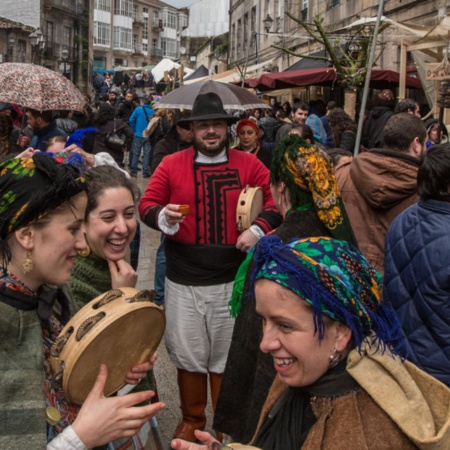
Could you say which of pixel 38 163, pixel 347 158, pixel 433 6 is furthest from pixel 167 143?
pixel 433 6

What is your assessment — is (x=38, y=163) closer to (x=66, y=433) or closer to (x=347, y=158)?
(x=66, y=433)

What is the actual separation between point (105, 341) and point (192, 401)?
7.83 feet

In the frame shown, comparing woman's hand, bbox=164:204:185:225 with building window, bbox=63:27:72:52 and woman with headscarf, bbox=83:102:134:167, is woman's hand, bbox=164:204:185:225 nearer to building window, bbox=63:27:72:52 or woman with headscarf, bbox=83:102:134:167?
woman with headscarf, bbox=83:102:134:167

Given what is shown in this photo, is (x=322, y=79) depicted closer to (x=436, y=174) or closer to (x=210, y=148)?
(x=210, y=148)

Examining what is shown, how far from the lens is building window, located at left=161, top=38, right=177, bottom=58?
110 metres

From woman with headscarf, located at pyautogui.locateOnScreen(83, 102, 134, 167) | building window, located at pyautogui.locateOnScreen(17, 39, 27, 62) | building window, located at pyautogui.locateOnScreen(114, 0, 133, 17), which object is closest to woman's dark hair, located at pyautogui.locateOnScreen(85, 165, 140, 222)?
woman with headscarf, located at pyautogui.locateOnScreen(83, 102, 134, 167)

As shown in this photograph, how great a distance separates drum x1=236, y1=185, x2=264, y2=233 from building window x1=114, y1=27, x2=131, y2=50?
97.2 m

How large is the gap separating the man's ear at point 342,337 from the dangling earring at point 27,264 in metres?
0.95

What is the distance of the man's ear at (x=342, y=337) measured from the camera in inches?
75.7

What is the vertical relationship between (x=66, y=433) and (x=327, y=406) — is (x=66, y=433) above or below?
below

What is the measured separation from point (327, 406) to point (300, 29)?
26.3 metres

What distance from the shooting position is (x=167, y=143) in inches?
273

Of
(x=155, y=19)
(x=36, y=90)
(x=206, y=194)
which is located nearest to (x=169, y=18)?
(x=155, y=19)

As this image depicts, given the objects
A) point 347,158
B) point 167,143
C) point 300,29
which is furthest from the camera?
point 300,29
